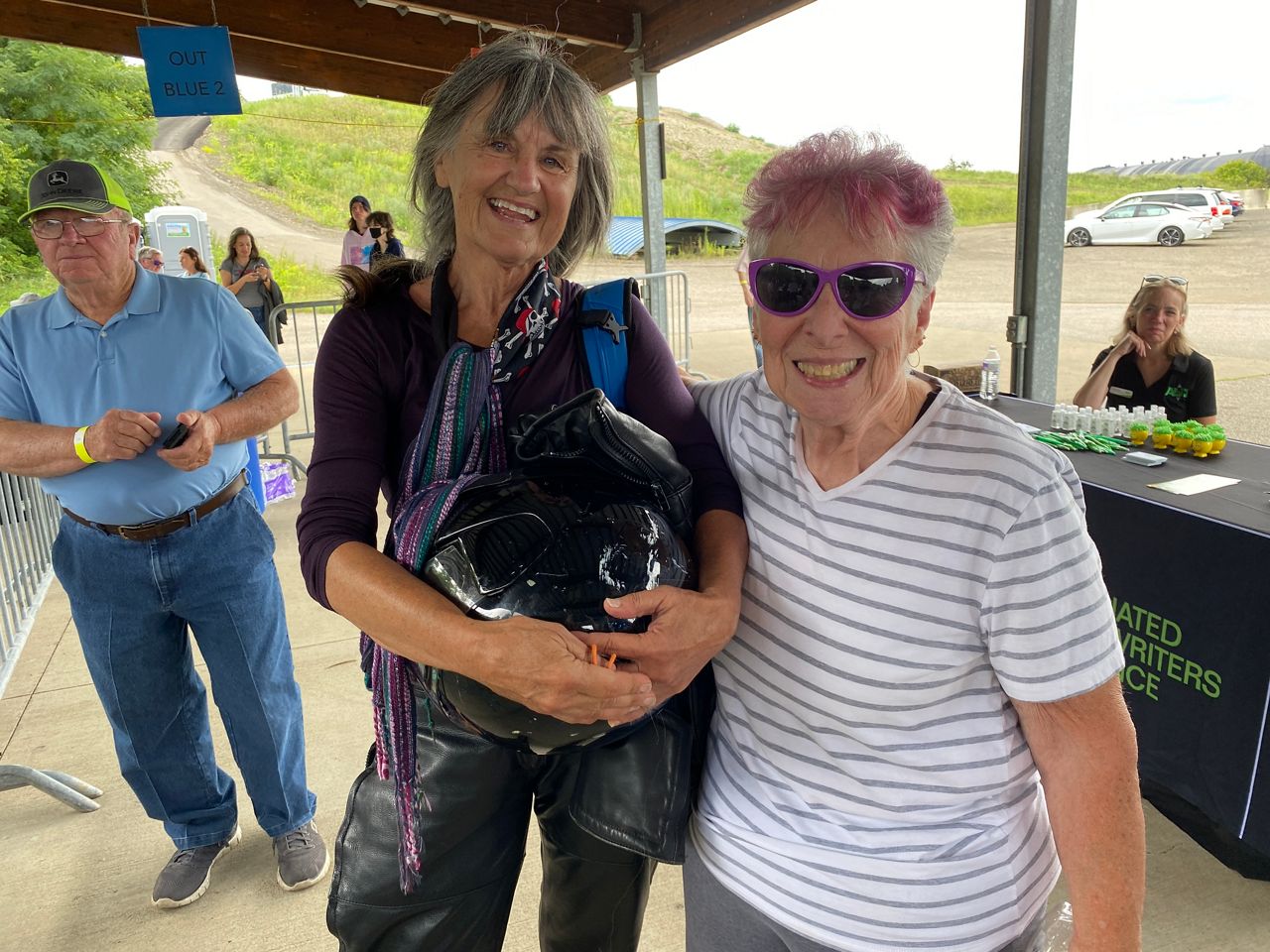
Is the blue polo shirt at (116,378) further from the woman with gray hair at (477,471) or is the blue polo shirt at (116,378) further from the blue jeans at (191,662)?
the woman with gray hair at (477,471)

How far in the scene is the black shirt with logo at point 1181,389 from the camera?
3.82m

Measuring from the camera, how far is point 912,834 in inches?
46.1

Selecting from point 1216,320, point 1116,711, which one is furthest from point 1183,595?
point 1216,320

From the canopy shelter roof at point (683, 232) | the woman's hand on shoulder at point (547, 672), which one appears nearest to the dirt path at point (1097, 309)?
the canopy shelter roof at point (683, 232)

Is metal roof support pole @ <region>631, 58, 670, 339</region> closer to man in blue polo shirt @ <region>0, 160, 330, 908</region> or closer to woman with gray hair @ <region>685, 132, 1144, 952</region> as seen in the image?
man in blue polo shirt @ <region>0, 160, 330, 908</region>

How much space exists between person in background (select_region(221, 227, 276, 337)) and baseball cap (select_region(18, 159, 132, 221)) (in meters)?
7.49

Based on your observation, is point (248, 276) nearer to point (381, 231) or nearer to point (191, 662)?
point (381, 231)

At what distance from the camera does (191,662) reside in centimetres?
254

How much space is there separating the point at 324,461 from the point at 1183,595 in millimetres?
2398

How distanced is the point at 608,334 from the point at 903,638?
1.99 ft

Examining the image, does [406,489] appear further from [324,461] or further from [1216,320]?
[1216,320]

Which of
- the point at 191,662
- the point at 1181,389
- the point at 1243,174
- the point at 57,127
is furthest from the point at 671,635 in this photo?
the point at 57,127

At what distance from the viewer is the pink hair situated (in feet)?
3.79

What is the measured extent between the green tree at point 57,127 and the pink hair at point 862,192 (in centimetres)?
2404
